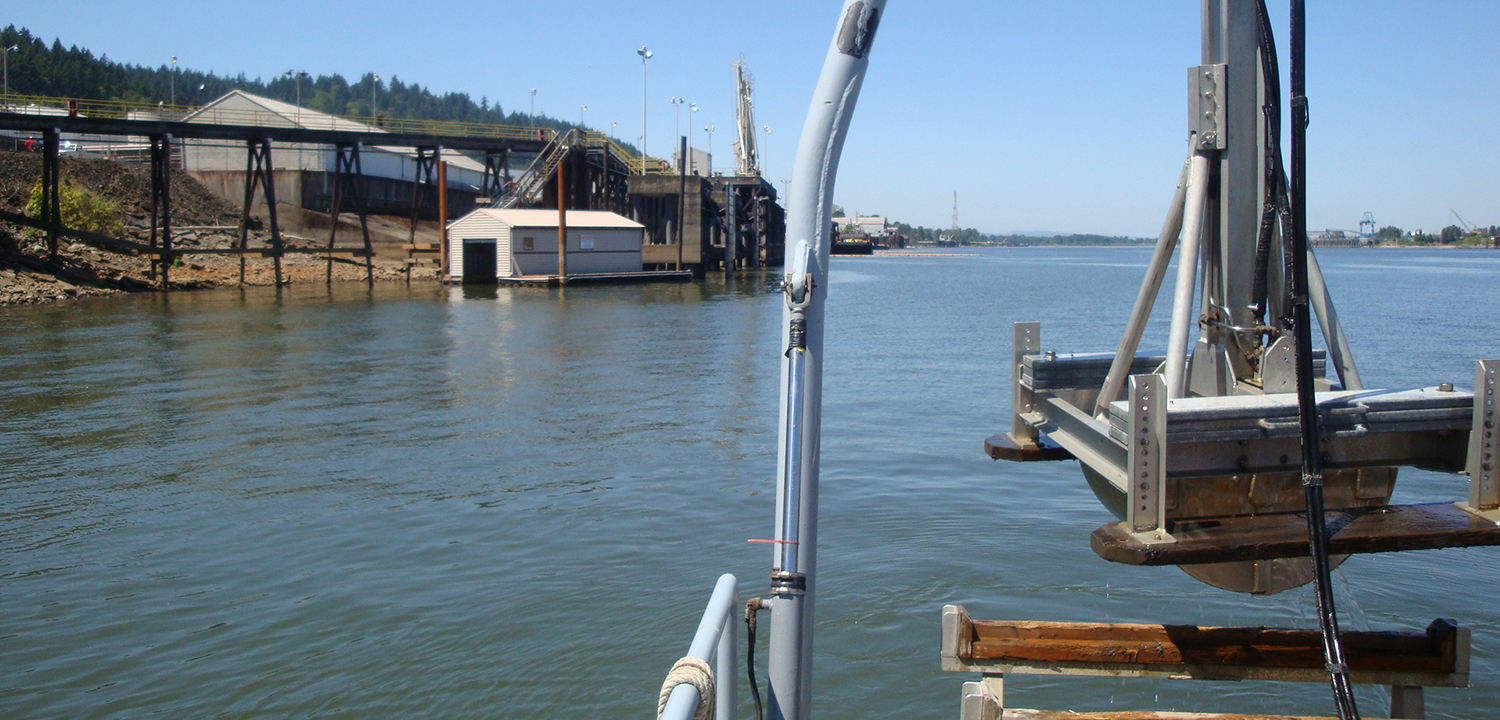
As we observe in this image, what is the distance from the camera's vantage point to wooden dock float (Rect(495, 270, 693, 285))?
140ft

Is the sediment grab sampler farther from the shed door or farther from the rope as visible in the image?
the shed door

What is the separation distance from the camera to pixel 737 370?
2009cm

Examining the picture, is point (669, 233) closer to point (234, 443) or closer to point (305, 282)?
point (305, 282)

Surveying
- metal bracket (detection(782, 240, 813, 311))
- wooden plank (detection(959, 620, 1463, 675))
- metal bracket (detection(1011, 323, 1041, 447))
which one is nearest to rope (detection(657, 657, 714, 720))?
metal bracket (detection(782, 240, 813, 311))

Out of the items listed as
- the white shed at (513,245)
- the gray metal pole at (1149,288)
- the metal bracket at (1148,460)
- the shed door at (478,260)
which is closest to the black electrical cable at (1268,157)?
the gray metal pole at (1149,288)

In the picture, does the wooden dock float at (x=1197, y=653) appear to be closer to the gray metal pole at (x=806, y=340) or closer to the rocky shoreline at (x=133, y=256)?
the gray metal pole at (x=806, y=340)

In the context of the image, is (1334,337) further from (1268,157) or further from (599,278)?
(599,278)

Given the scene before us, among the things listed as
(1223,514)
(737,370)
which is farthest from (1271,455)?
(737,370)

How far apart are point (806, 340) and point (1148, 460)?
138 centimetres

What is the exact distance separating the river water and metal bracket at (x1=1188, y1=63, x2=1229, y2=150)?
3.24 m

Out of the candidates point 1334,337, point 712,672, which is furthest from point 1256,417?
point 712,672

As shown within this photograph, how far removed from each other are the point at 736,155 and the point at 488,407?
69.9 metres

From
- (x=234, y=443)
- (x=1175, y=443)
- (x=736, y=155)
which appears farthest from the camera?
(x=736, y=155)

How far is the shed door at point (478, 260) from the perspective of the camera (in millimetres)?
43312
